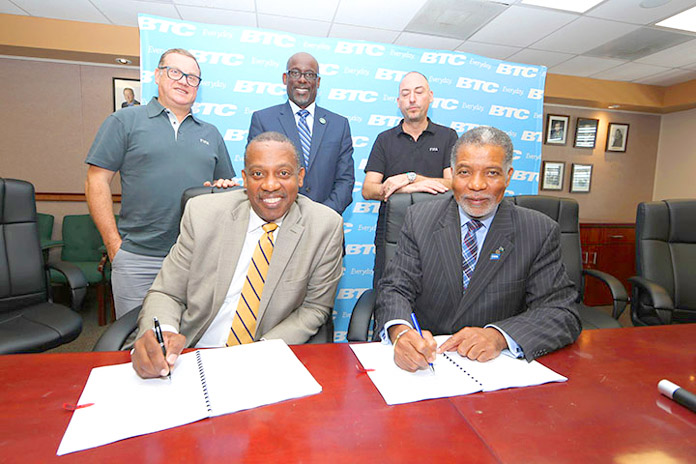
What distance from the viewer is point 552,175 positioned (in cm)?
641

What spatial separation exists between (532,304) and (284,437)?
1.11 meters

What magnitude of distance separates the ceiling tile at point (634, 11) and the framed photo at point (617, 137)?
3.04 metres

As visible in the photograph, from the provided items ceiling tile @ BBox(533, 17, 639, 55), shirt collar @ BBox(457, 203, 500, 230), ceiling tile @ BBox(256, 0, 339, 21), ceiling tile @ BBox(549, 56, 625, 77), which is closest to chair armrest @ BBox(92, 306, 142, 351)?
shirt collar @ BBox(457, 203, 500, 230)

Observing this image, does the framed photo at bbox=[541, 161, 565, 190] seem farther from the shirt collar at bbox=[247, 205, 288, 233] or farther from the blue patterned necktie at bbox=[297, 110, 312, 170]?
the shirt collar at bbox=[247, 205, 288, 233]

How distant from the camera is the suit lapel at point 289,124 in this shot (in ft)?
8.67

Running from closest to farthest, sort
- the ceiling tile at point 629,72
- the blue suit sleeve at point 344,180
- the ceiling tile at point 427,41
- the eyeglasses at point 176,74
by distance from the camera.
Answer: the eyeglasses at point 176,74
the blue suit sleeve at point 344,180
the ceiling tile at point 427,41
the ceiling tile at point 629,72

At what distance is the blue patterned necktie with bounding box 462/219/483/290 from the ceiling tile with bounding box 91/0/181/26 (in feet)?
13.2

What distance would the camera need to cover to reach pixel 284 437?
725 millimetres

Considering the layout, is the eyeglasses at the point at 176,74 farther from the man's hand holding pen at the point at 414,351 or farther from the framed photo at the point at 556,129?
the framed photo at the point at 556,129

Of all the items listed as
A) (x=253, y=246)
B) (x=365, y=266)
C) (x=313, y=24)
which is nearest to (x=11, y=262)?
(x=253, y=246)

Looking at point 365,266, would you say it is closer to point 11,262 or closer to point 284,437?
point 11,262

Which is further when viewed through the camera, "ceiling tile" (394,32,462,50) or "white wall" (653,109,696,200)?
"white wall" (653,109,696,200)

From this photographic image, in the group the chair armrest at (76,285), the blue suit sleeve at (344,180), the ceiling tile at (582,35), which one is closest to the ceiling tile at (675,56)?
the ceiling tile at (582,35)

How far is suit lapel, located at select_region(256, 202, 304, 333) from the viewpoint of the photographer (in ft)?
4.74
